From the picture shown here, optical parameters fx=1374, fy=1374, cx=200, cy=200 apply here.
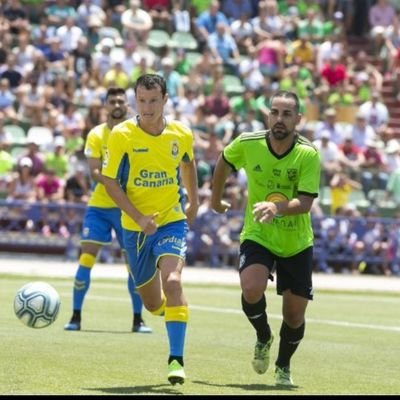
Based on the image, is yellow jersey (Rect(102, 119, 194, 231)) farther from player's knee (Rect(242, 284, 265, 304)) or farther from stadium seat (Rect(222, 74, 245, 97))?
stadium seat (Rect(222, 74, 245, 97))

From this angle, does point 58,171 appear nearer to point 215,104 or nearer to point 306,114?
point 215,104

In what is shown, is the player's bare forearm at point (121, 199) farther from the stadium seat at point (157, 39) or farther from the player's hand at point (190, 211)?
the stadium seat at point (157, 39)

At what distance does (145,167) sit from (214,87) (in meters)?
19.3

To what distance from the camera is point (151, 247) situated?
11.4 meters

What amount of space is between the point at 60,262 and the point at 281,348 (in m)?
15.9

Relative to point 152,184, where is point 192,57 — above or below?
above

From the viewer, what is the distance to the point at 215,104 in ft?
98.2

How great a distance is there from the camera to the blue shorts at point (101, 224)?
15492 millimetres

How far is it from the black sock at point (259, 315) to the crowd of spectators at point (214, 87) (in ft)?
52.5

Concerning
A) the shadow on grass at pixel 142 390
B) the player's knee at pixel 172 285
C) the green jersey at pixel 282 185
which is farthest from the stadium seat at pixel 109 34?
the shadow on grass at pixel 142 390

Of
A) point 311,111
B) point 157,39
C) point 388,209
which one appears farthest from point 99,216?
point 157,39

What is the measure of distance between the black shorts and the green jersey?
5 centimetres

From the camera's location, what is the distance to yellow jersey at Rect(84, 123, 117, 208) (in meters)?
15.4

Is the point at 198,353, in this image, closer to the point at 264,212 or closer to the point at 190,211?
the point at 190,211
